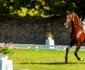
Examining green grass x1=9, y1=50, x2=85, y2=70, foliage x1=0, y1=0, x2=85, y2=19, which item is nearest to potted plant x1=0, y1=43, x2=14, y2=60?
green grass x1=9, y1=50, x2=85, y2=70

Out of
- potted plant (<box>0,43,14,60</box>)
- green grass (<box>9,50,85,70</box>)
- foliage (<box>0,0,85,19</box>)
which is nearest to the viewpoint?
potted plant (<box>0,43,14,60</box>)

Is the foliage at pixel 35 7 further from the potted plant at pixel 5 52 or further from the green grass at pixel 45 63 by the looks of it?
Result: the potted plant at pixel 5 52

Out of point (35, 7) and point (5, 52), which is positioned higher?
point (35, 7)

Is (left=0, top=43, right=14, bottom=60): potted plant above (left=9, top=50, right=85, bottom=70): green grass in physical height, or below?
above

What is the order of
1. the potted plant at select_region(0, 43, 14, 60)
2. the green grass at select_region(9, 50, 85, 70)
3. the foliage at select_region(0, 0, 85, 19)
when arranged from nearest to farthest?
the potted plant at select_region(0, 43, 14, 60) < the green grass at select_region(9, 50, 85, 70) < the foliage at select_region(0, 0, 85, 19)

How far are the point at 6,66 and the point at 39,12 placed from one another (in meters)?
33.7

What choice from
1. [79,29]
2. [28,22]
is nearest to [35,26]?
[28,22]

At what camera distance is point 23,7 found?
45.8 m

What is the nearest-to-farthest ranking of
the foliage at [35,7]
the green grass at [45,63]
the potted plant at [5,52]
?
the potted plant at [5,52], the green grass at [45,63], the foliage at [35,7]

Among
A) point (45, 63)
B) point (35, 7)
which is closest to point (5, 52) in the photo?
point (45, 63)

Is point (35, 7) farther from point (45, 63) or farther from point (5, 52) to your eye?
point (5, 52)

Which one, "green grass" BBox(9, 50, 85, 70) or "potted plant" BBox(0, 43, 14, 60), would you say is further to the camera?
"green grass" BBox(9, 50, 85, 70)

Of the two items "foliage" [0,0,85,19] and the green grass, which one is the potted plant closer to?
the green grass

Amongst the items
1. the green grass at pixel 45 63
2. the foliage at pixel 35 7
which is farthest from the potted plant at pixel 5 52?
the foliage at pixel 35 7
